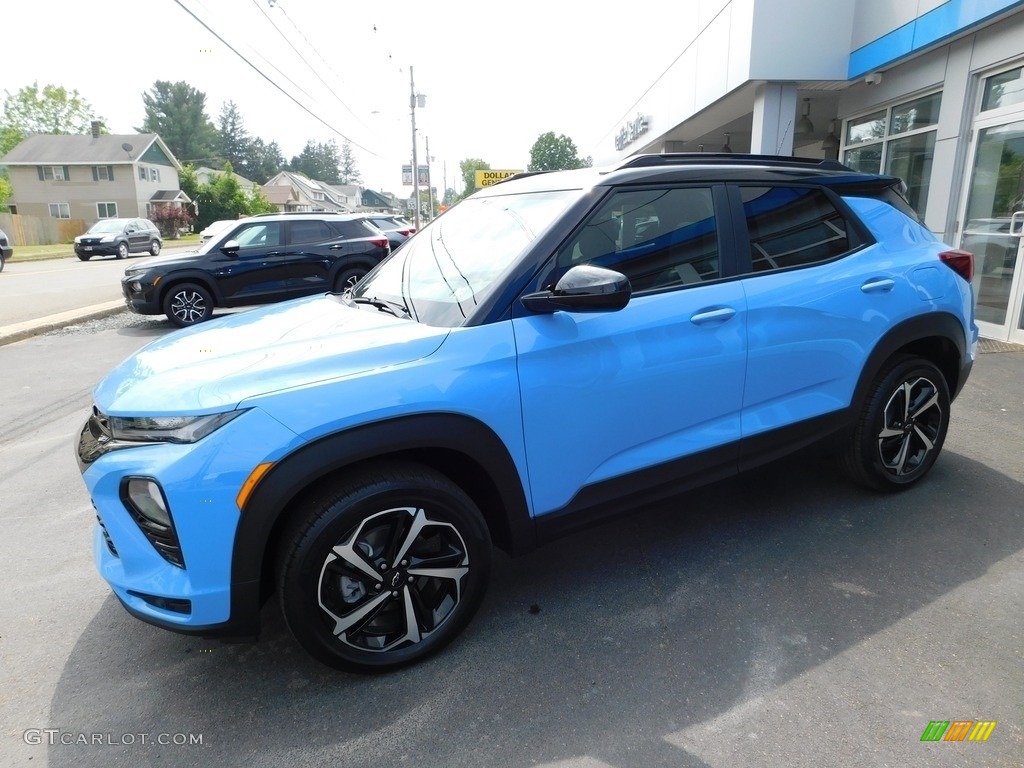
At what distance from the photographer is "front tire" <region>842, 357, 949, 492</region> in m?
3.49

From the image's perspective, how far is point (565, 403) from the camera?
252 centimetres

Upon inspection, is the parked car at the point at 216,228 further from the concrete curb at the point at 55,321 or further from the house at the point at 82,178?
the house at the point at 82,178

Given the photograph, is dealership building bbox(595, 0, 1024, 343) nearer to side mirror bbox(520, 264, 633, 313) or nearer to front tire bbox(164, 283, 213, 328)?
side mirror bbox(520, 264, 633, 313)

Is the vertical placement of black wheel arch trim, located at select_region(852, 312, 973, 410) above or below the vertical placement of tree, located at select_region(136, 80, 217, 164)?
below

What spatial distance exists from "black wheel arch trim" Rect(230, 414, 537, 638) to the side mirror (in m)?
0.54

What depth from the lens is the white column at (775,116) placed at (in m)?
10.5

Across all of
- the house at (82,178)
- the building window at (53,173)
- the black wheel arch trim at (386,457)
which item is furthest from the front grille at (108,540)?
the building window at (53,173)

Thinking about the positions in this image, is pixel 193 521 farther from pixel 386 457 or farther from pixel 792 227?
pixel 792 227

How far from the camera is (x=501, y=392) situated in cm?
240

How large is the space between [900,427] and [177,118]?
101m

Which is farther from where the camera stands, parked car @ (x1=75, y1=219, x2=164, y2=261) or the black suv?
parked car @ (x1=75, y1=219, x2=164, y2=261)

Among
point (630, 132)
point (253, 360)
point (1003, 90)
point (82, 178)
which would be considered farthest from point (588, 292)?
point (82, 178)

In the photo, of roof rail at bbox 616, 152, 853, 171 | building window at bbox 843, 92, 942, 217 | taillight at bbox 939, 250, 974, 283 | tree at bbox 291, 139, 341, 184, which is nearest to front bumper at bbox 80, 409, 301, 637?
roof rail at bbox 616, 152, 853, 171

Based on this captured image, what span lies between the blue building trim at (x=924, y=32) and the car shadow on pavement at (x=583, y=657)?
251 inches
